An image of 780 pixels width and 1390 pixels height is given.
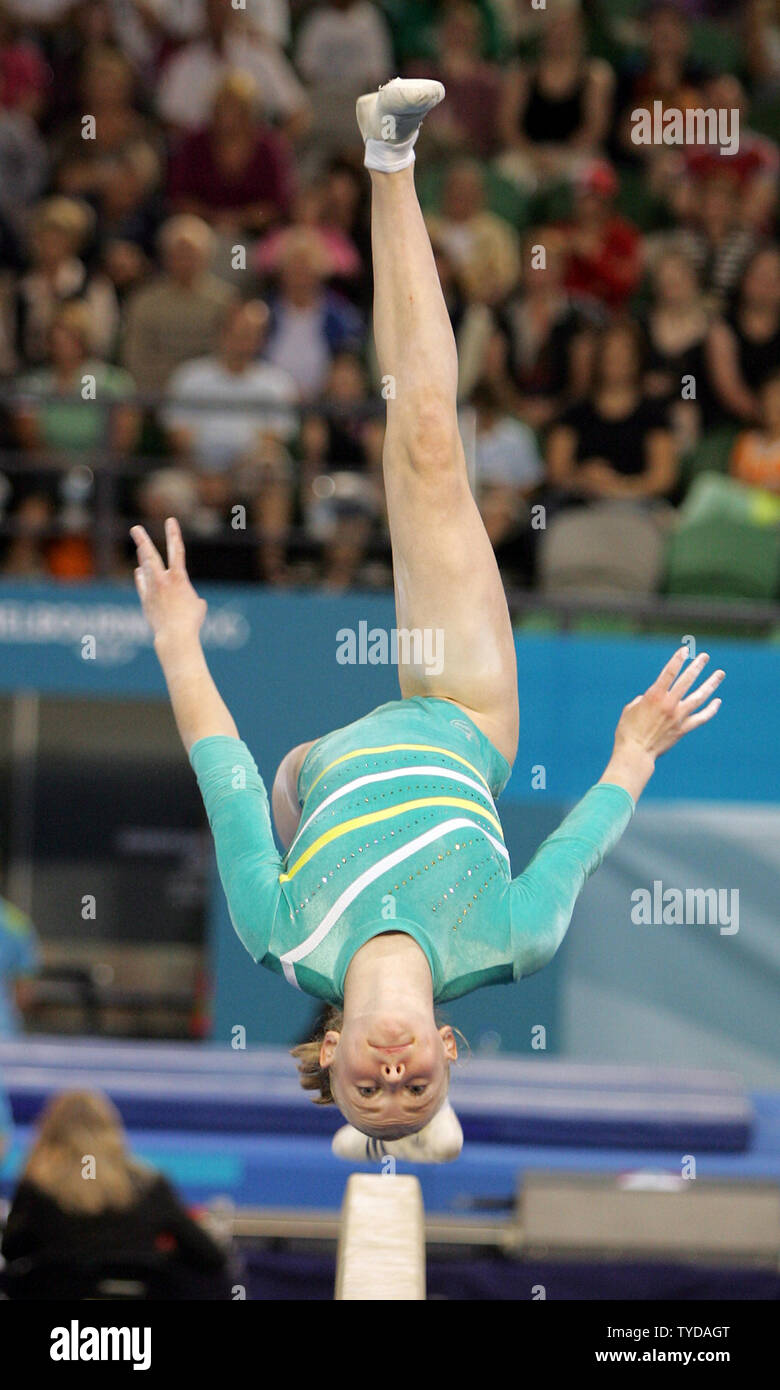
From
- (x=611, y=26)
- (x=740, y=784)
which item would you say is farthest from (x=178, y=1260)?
(x=611, y=26)

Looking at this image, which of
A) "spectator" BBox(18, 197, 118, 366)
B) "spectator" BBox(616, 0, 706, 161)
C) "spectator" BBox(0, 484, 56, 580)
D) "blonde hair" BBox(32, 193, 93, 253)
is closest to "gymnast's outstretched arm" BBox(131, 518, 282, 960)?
"spectator" BBox(0, 484, 56, 580)

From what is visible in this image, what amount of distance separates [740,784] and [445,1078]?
3.46 meters

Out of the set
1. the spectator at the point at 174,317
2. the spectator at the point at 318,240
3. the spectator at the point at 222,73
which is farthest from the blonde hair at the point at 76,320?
the spectator at the point at 222,73

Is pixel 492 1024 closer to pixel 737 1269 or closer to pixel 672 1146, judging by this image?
pixel 672 1146

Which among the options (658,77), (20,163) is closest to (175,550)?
(20,163)

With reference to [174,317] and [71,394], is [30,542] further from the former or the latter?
[174,317]

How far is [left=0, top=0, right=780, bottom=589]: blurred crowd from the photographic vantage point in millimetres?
6445

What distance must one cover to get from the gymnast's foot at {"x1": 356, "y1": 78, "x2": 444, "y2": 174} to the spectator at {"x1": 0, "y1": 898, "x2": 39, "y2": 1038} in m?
3.57

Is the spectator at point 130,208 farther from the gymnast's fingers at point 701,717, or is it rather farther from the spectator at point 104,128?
the gymnast's fingers at point 701,717

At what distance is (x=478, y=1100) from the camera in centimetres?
579

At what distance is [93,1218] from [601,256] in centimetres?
443

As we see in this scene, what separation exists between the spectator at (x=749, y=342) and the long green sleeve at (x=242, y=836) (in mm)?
4345

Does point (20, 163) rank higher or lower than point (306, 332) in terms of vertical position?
higher

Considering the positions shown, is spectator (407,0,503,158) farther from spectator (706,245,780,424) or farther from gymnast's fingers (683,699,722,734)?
gymnast's fingers (683,699,722,734)
